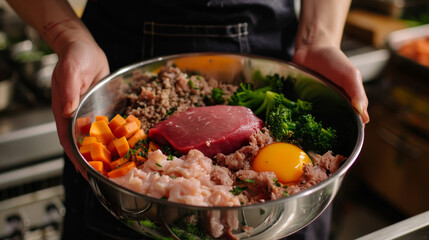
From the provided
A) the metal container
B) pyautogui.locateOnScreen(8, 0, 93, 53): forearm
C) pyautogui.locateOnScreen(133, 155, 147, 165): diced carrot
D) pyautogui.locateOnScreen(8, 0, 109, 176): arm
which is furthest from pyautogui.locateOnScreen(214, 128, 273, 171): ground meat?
the metal container

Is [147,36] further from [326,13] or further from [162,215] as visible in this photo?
[162,215]

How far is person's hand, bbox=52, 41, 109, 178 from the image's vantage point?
A: 126 centimetres

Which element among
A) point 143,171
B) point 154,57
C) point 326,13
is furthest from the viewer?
point 326,13

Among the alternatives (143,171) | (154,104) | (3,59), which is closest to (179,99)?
(154,104)

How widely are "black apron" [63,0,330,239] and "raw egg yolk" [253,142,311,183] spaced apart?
542mm

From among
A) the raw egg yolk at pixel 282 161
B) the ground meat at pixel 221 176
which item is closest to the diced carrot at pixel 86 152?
the ground meat at pixel 221 176

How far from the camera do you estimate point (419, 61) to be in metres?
3.31

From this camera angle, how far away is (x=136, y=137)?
131 cm

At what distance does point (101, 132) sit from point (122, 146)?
4.1 inches

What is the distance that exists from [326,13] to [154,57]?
762 millimetres

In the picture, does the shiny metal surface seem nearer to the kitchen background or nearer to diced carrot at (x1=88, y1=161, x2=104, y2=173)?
diced carrot at (x1=88, y1=161, x2=104, y2=173)

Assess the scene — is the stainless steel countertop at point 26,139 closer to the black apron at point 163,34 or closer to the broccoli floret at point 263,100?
the black apron at point 163,34

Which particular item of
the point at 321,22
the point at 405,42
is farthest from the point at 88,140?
the point at 405,42

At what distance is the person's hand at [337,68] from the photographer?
4.16ft
